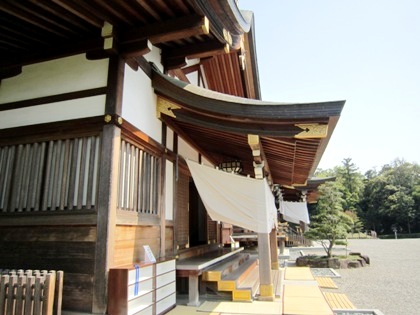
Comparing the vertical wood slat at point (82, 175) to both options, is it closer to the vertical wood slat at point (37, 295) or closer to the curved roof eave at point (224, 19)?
the vertical wood slat at point (37, 295)

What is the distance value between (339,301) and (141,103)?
582 centimetres

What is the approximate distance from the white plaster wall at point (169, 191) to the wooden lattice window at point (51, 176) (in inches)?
67.9

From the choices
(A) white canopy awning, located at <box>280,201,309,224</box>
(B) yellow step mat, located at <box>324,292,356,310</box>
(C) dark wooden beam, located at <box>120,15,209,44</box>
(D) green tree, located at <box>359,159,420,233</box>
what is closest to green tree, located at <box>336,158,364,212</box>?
(D) green tree, located at <box>359,159,420,233</box>

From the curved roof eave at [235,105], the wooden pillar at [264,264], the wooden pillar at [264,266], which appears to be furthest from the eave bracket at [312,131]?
the wooden pillar at [264,266]

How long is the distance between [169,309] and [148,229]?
4.22ft

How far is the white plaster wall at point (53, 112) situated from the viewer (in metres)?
3.97

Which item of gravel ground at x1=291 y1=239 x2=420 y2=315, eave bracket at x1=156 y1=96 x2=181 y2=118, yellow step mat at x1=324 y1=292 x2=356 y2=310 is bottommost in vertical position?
gravel ground at x1=291 y1=239 x2=420 y2=315

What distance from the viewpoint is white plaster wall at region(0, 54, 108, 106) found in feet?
13.6

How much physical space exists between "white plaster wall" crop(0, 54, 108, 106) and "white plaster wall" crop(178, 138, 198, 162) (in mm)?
2467

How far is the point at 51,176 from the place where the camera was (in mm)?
4000

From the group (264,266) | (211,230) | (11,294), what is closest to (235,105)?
(264,266)

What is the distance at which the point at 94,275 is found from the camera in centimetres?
344

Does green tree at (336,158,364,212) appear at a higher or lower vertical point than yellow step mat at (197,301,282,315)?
higher

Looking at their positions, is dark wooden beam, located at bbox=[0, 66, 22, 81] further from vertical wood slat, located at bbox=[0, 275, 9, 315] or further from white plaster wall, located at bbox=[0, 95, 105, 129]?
vertical wood slat, located at bbox=[0, 275, 9, 315]
